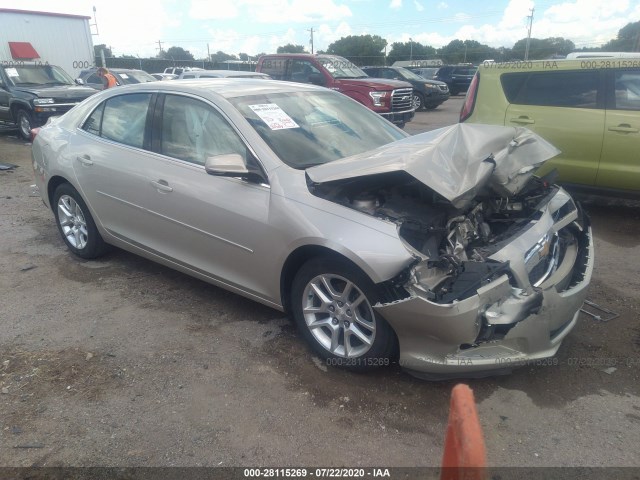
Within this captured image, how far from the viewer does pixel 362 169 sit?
303cm

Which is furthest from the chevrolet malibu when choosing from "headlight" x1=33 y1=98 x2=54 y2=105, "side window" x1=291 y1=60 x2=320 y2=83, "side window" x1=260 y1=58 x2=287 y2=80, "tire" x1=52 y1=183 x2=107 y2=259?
"side window" x1=260 y1=58 x2=287 y2=80

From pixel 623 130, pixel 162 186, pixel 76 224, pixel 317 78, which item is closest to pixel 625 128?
pixel 623 130

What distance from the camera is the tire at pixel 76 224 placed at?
4.76m

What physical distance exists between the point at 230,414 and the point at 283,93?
8.00 ft

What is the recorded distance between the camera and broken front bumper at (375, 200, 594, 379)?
2.59 m

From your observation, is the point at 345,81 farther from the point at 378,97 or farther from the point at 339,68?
the point at 378,97

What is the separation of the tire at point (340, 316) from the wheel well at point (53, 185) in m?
2.92

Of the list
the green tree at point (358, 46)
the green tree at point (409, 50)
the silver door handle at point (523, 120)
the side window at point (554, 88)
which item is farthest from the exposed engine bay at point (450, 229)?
the green tree at point (358, 46)

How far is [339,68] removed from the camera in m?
13.8

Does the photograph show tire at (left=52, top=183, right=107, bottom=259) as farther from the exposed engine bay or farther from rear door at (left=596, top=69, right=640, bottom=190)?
rear door at (left=596, top=69, right=640, bottom=190)

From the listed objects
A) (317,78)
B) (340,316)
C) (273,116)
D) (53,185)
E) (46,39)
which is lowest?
(340,316)

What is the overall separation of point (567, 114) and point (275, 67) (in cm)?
970

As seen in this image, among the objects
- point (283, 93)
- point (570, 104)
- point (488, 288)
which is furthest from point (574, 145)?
point (488, 288)

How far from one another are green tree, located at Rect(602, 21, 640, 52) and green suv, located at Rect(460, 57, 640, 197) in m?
33.9
